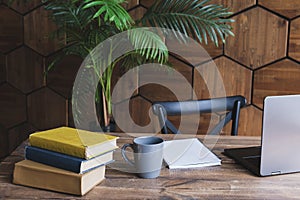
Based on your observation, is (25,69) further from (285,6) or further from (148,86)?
(285,6)

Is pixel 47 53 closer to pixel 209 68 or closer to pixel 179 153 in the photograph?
pixel 209 68

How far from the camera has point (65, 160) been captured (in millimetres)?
1024

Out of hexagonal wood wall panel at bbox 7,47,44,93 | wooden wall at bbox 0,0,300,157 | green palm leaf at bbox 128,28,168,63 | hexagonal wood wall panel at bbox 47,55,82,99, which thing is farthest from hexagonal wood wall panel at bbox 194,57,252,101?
hexagonal wood wall panel at bbox 7,47,44,93

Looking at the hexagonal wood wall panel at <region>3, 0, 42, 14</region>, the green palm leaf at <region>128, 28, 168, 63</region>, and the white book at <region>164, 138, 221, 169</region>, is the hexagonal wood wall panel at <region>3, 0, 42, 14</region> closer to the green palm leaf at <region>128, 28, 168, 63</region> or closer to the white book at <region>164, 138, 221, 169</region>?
the green palm leaf at <region>128, 28, 168, 63</region>

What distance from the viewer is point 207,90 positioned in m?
2.16

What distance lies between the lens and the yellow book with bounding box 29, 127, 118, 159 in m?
1.03

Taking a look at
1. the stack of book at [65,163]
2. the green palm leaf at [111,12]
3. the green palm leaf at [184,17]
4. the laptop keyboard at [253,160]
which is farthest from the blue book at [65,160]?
the green palm leaf at [184,17]

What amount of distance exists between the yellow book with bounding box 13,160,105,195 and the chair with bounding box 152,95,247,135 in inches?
21.4

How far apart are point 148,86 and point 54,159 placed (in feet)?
3.95

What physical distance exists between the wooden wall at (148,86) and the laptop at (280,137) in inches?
39.6

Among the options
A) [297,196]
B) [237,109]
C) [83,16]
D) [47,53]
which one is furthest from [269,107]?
[47,53]

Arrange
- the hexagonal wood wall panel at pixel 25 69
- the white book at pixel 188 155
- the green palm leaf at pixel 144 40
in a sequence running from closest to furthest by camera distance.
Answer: the white book at pixel 188 155, the green palm leaf at pixel 144 40, the hexagonal wood wall panel at pixel 25 69

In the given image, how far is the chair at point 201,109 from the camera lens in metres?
1.59

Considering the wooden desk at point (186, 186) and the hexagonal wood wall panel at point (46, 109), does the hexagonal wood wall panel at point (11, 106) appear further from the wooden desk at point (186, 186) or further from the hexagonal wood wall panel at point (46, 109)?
the wooden desk at point (186, 186)
